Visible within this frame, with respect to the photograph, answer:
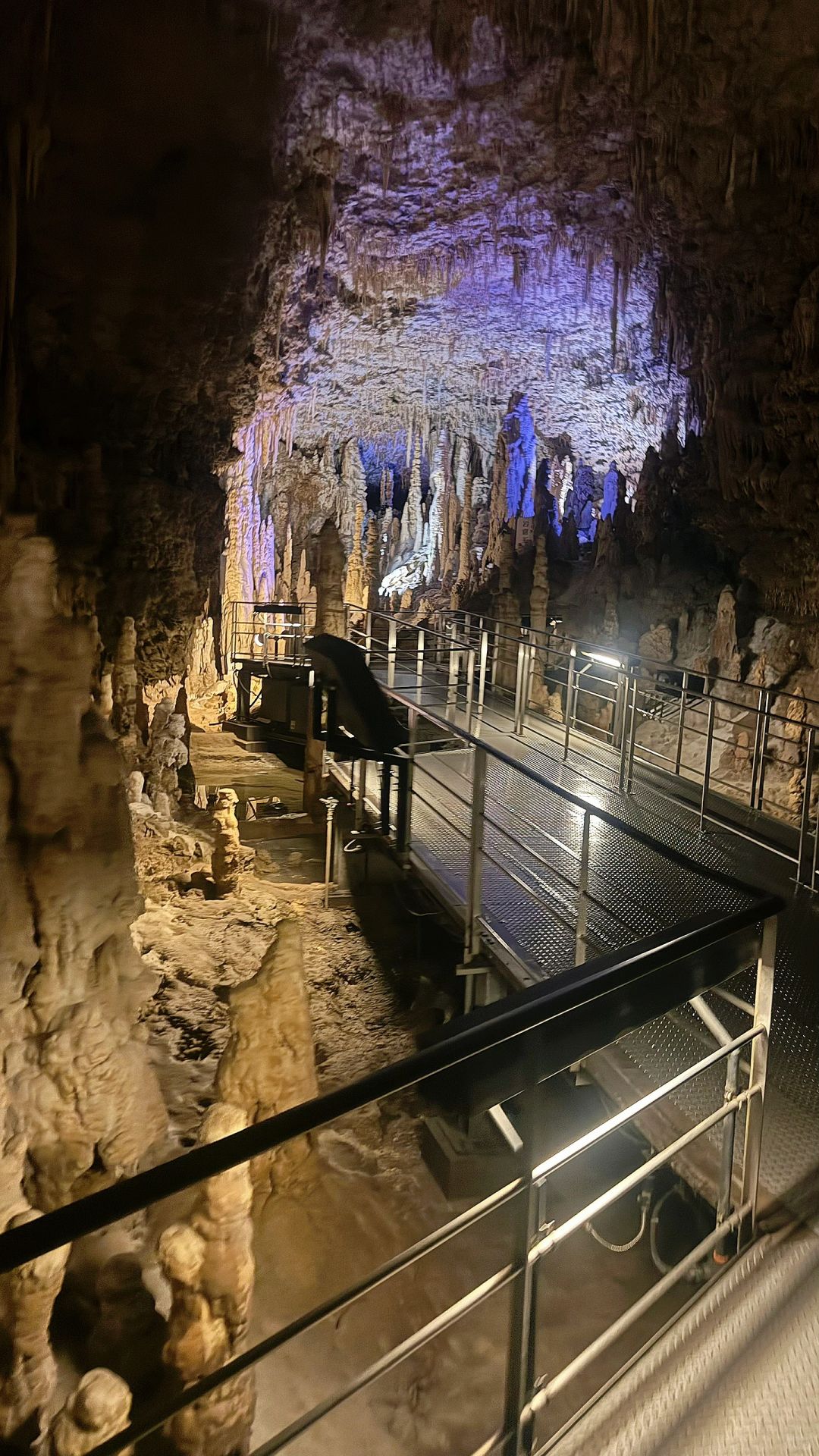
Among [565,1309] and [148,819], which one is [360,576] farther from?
[565,1309]

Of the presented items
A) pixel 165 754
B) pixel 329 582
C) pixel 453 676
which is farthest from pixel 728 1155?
pixel 165 754

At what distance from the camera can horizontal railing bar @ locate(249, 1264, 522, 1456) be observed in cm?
116

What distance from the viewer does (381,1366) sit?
1.28 metres

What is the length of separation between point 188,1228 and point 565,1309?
1.63 metres

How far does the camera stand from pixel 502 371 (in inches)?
680

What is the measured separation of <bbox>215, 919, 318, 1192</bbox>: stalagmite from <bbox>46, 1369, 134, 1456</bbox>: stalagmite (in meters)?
1.58

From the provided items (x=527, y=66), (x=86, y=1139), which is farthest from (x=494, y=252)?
(x=86, y=1139)

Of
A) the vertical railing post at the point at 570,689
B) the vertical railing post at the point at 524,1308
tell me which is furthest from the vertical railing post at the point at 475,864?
the vertical railing post at the point at 570,689

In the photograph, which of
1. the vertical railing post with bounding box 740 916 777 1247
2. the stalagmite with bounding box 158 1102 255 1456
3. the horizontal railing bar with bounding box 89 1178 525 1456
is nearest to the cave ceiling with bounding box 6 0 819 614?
the stalagmite with bounding box 158 1102 255 1456

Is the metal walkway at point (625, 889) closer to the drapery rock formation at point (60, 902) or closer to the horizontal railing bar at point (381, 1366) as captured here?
the horizontal railing bar at point (381, 1366)

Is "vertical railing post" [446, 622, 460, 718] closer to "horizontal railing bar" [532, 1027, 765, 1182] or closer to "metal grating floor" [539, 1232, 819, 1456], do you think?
"horizontal railing bar" [532, 1027, 765, 1182]

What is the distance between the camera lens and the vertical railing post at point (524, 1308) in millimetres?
1348

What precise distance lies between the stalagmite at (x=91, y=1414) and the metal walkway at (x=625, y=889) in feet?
5.58

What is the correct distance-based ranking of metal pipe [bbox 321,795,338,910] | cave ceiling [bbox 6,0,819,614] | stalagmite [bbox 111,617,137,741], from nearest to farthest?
metal pipe [bbox 321,795,338,910] < cave ceiling [bbox 6,0,819,614] < stalagmite [bbox 111,617,137,741]
